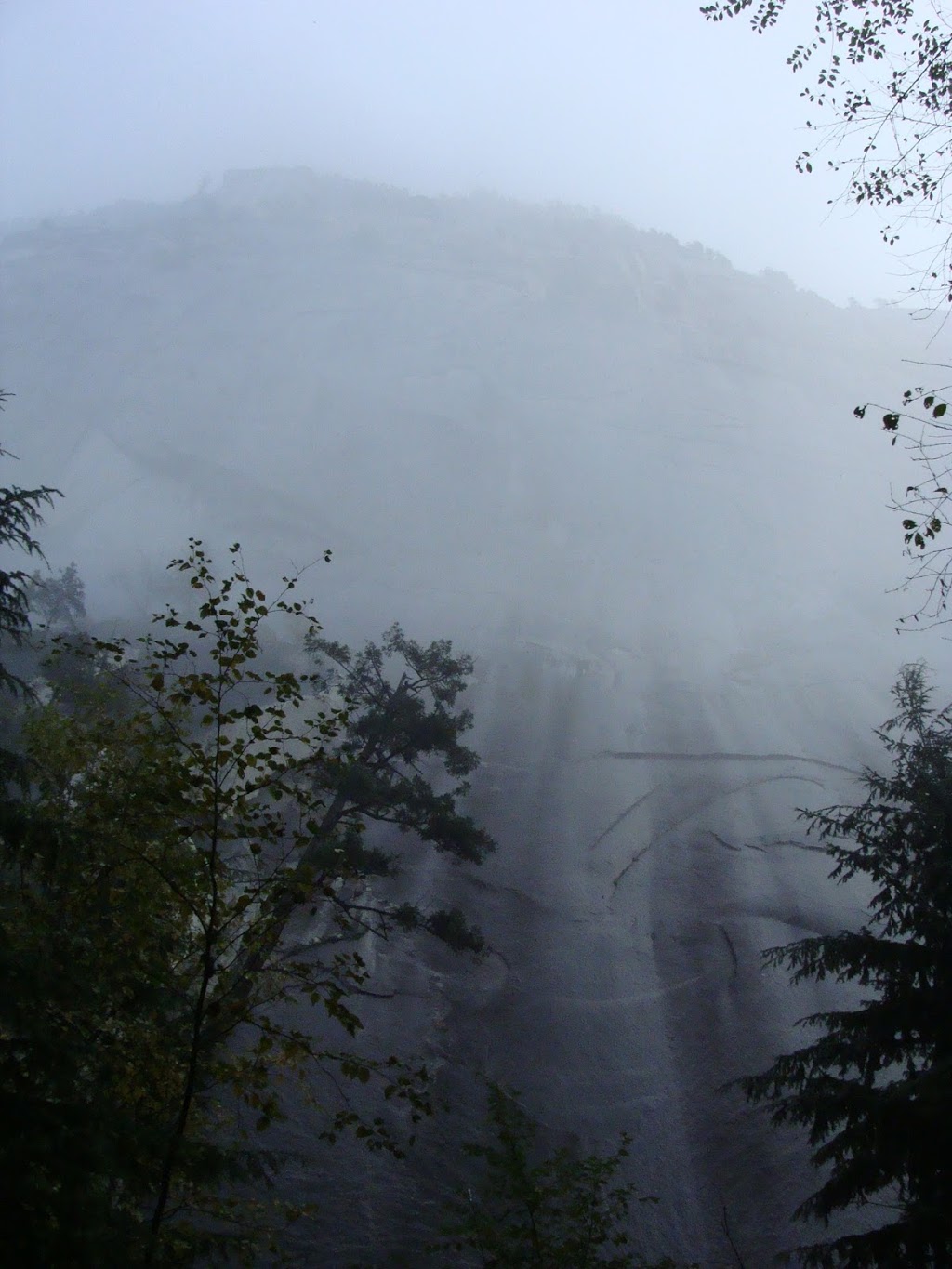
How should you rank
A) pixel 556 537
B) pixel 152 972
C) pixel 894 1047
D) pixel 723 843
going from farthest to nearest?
pixel 556 537, pixel 723 843, pixel 894 1047, pixel 152 972

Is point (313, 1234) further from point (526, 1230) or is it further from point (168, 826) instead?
point (168, 826)

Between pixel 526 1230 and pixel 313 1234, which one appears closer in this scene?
pixel 526 1230

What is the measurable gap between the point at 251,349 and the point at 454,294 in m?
18.3

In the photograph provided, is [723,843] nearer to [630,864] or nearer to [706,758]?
[630,864]

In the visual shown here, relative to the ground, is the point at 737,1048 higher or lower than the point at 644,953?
lower

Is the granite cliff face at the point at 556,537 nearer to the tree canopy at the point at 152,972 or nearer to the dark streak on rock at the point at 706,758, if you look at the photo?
the dark streak on rock at the point at 706,758

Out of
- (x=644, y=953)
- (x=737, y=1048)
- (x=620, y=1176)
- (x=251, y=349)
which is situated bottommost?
(x=620, y=1176)

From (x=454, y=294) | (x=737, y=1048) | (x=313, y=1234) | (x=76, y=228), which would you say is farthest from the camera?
(x=76, y=228)

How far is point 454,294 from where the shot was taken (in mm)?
70750

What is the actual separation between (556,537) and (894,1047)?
4487cm

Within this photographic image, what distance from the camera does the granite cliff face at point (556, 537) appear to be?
18.3m

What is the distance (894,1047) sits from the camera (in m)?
8.17

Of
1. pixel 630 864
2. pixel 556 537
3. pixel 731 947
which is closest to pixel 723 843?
pixel 630 864

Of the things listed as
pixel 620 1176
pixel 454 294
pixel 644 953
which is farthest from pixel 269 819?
pixel 454 294
